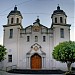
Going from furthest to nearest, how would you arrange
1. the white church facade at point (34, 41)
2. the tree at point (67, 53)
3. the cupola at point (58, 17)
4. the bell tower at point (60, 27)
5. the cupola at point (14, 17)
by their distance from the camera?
1. the cupola at point (14, 17)
2. the cupola at point (58, 17)
3. the bell tower at point (60, 27)
4. the white church facade at point (34, 41)
5. the tree at point (67, 53)

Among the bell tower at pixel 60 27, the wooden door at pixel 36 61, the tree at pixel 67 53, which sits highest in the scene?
the bell tower at pixel 60 27

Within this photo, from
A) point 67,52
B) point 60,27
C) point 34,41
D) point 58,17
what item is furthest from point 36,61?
point 67,52

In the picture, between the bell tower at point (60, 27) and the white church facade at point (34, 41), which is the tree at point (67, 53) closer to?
the white church facade at point (34, 41)

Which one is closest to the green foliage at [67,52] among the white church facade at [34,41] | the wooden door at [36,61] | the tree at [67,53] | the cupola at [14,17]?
the tree at [67,53]

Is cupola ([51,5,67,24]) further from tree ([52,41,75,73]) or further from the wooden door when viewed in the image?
tree ([52,41,75,73])

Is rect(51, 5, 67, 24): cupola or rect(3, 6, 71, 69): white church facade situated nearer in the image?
rect(3, 6, 71, 69): white church facade

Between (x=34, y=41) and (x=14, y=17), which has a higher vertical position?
(x=14, y=17)

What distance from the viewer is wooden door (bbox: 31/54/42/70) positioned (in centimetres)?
2594

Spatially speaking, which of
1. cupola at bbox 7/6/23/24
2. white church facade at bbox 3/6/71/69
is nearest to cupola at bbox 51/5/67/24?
white church facade at bbox 3/6/71/69

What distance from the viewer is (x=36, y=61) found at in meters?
26.1

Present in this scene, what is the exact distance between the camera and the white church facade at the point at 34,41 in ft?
83.9

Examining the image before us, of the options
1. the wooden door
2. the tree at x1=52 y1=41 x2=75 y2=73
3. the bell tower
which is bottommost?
the wooden door

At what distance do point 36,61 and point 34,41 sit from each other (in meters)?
2.48

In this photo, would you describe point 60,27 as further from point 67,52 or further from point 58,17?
point 67,52
